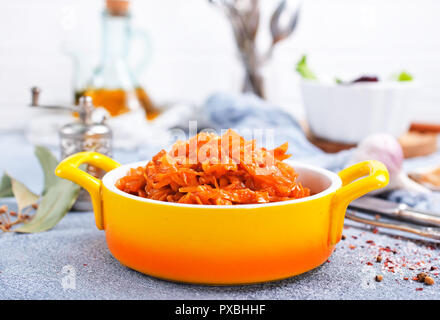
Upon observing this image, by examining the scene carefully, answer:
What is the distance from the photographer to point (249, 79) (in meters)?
1.89

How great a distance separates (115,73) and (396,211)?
1029 mm

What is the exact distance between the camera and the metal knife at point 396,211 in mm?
923

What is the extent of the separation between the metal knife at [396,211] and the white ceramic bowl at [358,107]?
0.53 meters

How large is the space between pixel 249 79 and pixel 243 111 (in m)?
0.26

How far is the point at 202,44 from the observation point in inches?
90.7

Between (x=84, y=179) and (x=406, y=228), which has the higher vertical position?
(x=84, y=179)

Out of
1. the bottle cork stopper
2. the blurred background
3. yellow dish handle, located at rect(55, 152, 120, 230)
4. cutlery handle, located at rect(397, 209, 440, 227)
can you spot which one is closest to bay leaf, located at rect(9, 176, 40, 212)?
yellow dish handle, located at rect(55, 152, 120, 230)

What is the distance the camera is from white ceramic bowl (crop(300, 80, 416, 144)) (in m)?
1.53

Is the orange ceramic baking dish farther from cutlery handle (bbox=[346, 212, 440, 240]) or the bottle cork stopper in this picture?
the bottle cork stopper

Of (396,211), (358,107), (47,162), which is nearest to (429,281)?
(396,211)

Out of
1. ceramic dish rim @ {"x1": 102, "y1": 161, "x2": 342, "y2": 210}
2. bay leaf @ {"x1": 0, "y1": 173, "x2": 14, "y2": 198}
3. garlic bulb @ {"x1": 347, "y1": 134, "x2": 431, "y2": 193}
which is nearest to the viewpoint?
ceramic dish rim @ {"x1": 102, "y1": 161, "x2": 342, "y2": 210}

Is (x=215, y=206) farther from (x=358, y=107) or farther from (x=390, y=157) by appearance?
(x=358, y=107)

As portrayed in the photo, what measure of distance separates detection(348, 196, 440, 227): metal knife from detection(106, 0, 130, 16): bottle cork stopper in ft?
3.32

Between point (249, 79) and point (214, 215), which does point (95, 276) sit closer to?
point (214, 215)
